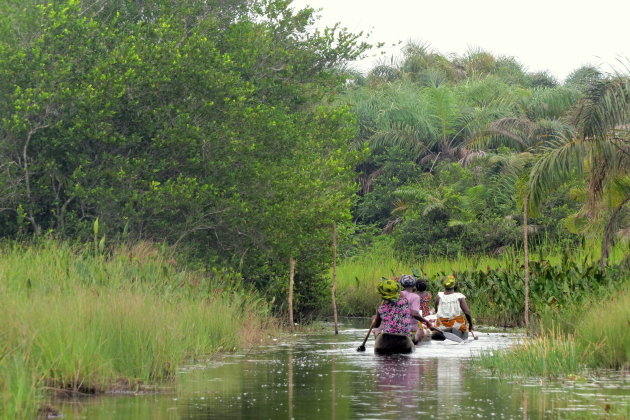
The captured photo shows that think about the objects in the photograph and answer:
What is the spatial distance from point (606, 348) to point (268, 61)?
19.0 meters

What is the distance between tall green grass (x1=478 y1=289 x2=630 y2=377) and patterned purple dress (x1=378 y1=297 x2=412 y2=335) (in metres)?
3.00

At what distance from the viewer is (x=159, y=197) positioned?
2700cm

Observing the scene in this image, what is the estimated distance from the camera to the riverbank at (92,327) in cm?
1397

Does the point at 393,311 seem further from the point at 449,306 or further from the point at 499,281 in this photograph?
the point at 499,281

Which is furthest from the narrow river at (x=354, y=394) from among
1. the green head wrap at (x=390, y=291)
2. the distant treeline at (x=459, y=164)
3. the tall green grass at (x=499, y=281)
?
the distant treeline at (x=459, y=164)

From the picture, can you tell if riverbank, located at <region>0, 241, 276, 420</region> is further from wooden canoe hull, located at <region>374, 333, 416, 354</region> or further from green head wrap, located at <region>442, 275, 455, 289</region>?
green head wrap, located at <region>442, 275, 455, 289</region>

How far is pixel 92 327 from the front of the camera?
15844 millimetres

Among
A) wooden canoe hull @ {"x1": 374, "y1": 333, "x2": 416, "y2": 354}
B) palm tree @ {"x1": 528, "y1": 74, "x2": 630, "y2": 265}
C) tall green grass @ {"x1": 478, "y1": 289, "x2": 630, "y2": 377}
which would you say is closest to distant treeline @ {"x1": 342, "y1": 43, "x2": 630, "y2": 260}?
palm tree @ {"x1": 528, "y1": 74, "x2": 630, "y2": 265}

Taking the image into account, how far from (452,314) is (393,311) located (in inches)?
154

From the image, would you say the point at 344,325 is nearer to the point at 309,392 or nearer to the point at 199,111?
the point at 199,111

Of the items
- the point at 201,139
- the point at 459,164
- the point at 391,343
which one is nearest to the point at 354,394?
the point at 391,343

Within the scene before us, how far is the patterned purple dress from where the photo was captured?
22.2 m

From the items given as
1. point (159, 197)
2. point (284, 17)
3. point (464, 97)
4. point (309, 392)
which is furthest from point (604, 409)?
point (464, 97)

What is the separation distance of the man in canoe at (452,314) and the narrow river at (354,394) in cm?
366
